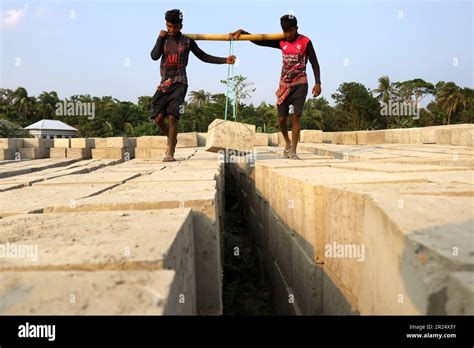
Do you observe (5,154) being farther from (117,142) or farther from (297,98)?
(297,98)

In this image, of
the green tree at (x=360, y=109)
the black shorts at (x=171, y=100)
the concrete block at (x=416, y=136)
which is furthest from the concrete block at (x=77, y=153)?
the green tree at (x=360, y=109)

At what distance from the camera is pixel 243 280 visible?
3.32 meters

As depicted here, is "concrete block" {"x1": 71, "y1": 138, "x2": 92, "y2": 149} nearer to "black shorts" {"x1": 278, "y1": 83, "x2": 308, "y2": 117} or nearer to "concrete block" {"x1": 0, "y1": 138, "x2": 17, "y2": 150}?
"concrete block" {"x1": 0, "y1": 138, "x2": 17, "y2": 150}

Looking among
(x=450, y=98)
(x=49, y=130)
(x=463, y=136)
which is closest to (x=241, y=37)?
(x=463, y=136)

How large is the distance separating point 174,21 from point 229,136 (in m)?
1.57

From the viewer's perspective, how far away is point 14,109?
155ft

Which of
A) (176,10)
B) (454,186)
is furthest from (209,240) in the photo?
(176,10)

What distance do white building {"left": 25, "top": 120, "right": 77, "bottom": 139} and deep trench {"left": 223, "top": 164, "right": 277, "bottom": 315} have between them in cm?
3717

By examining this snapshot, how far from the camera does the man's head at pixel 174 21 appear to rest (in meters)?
4.38

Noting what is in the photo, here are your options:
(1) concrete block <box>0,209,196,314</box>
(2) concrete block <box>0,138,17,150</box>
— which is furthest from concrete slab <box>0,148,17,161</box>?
(1) concrete block <box>0,209,196,314</box>

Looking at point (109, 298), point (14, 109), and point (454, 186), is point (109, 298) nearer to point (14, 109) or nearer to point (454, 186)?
point (454, 186)

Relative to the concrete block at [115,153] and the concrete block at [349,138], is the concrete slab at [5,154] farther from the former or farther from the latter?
the concrete block at [349,138]

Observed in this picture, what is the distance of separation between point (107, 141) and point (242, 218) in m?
8.16

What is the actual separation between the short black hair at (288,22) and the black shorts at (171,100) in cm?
140
